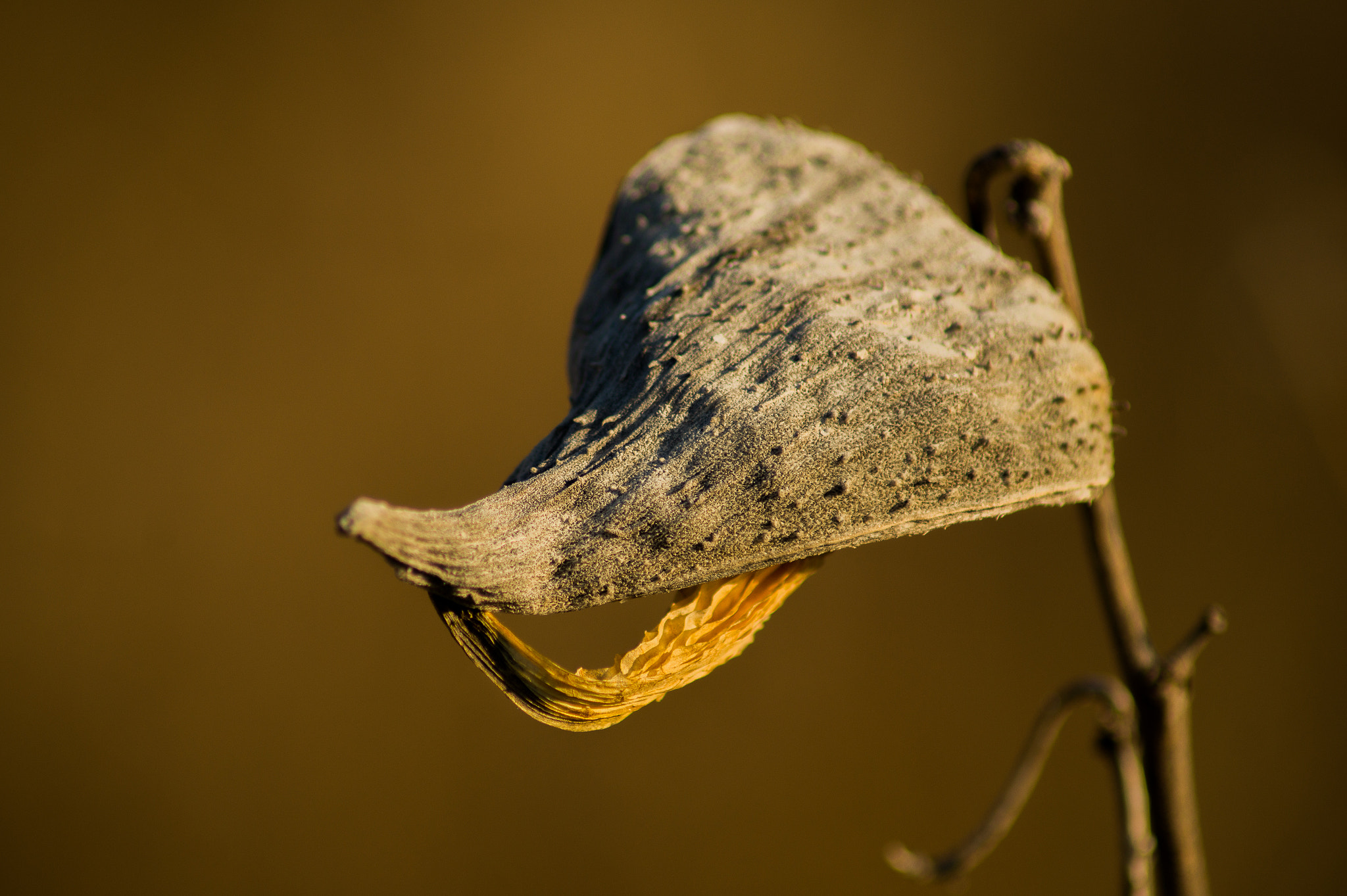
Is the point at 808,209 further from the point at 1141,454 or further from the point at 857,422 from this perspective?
the point at 1141,454

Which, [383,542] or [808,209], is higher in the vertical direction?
[808,209]

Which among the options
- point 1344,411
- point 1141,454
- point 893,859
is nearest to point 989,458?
point 893,859

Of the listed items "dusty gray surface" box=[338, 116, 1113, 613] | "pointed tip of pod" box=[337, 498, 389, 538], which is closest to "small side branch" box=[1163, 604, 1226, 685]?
"dusty gray surface" box=[338, 116, 1113, 613]

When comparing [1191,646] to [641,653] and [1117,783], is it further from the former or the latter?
[641,653]

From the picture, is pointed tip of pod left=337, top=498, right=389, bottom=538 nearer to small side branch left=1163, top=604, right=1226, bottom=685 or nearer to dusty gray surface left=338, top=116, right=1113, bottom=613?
dusty gray surface left=338, top=116, right=1113, bottom=613

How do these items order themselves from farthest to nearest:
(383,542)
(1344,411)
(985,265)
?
(1344,411) < (985,265) < (383,542)

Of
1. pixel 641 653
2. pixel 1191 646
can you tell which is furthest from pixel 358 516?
pixel 1191 646
